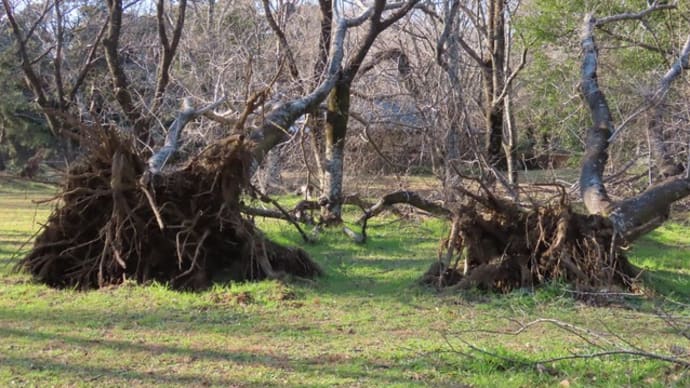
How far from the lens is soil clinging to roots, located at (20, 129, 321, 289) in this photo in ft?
26.9

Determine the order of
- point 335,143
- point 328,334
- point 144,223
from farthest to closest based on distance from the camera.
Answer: point 335,143 < point 144,223 < point 328,334

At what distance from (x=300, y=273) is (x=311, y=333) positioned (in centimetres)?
234

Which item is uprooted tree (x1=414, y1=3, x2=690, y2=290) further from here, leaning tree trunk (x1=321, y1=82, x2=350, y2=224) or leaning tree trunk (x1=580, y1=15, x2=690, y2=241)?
leaning tree trunk (x1=321, y1=82, x2=350, y2=224)

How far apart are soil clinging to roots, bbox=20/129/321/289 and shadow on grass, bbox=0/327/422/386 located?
7.31 ft

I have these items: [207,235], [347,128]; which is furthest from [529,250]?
[347,128]

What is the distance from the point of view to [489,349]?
5668 mm

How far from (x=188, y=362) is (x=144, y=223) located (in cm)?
313

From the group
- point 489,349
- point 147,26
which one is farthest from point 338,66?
point 147,26

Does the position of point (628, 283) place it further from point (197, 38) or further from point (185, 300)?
point (197, 38)

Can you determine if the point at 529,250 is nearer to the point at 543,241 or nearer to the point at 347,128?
the point at 543,241

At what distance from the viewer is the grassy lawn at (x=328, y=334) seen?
200 inches

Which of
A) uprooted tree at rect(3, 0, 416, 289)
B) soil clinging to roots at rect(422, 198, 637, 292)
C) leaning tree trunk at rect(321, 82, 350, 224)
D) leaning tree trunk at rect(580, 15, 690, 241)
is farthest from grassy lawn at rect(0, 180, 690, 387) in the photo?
leaning tree trunk at rect(321, 82, 350, 224)

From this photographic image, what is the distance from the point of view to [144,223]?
8.23m

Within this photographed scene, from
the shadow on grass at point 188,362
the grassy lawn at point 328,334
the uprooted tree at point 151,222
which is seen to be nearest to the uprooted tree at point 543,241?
the grassy lawn at point 328,334
